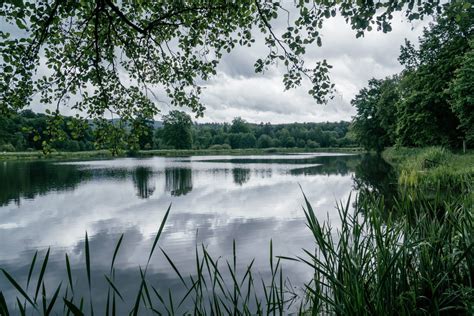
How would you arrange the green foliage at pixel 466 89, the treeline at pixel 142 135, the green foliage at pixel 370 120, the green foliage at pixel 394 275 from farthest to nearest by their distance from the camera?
the green foliage at pixel 370 120 → the green foliage at pixel 466 89 → the treeline at pixel 142 135 → the green foliage at pixel 394 275

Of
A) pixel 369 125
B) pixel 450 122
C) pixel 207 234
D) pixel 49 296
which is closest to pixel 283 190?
pixel 207 234

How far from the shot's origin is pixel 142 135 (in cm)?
460

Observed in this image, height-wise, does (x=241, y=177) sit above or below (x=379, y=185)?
below

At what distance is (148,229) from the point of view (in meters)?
9.82

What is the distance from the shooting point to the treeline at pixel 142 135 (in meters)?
4.16

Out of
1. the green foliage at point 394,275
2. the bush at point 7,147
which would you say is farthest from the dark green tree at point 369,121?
the bush at point 7,147

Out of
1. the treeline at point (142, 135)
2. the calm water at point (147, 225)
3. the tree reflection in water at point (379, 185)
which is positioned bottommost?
the calm water at point (147, 225)

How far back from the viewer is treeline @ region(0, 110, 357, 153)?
416 cm

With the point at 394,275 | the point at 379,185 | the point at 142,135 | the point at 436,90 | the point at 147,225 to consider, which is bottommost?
the point at 147,225

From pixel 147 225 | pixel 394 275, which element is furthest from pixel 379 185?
pixel 394 275

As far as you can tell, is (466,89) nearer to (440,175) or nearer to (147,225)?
(440,175)

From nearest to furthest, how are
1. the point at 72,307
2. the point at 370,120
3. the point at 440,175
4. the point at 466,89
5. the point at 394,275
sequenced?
the point at 72,307 → the point at 394,275 → the point at 440,175 → the point at 466,89 → the point at 370,120

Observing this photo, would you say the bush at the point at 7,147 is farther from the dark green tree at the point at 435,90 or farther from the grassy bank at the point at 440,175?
the grassy bank at the point at 440,175

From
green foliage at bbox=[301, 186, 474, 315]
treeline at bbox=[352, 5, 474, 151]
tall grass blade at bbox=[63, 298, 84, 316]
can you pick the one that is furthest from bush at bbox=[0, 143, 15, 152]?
tall grass blade at bbox=[63, 298, 84, 316]
